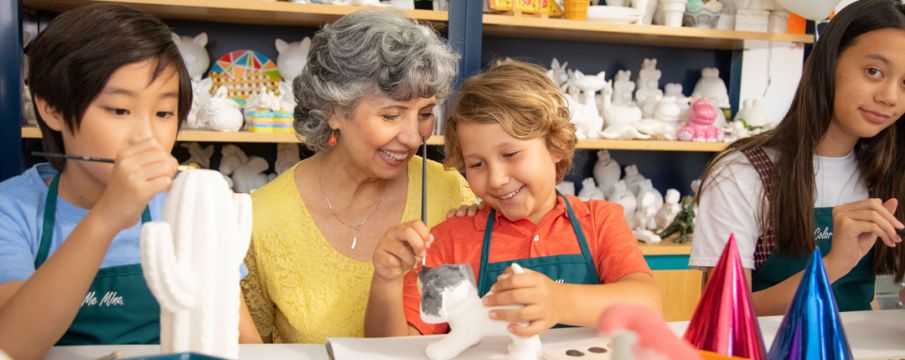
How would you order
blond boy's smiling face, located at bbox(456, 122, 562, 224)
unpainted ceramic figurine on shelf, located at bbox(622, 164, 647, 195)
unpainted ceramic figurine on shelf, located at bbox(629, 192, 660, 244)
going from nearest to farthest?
blond boy's smiling face, located at bbox(456, 122, 562, 224)
unpainted ceramic figurine on shelf, located at bbox(629, 192, 660, 244)
unpainted ceramic figurine on shelf, located at bbox(622, 164, 647, 195)

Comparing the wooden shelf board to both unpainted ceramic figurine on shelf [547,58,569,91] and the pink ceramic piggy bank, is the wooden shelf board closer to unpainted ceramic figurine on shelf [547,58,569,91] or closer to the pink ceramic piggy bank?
the pink ceramic piggy bank

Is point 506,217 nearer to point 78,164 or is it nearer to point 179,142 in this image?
point 78,164

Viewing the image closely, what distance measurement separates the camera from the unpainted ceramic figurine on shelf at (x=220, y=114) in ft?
7.80

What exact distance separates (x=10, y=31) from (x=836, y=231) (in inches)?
85.3

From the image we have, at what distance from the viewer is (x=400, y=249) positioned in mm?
1000

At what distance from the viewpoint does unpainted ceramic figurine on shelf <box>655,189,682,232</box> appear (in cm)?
287

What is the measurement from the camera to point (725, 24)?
Result: 9.33ft

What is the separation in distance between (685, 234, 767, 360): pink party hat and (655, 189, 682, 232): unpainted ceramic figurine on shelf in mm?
2188

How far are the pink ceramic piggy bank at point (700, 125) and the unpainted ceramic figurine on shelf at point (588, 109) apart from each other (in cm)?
33

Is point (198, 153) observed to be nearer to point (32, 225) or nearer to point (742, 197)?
point (32, 225)

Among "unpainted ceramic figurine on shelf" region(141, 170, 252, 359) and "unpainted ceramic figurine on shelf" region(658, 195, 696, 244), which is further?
"unpainted ceramic figurine on shelf" region(658, 195, 696, 244)

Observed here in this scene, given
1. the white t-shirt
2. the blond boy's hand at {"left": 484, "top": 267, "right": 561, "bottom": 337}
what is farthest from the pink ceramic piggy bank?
the blond boy's hand at {"left": 484, "top": 267, "right": 561, "bottom": 337}

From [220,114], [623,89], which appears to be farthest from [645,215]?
[220,114]

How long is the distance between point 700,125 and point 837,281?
144cm
